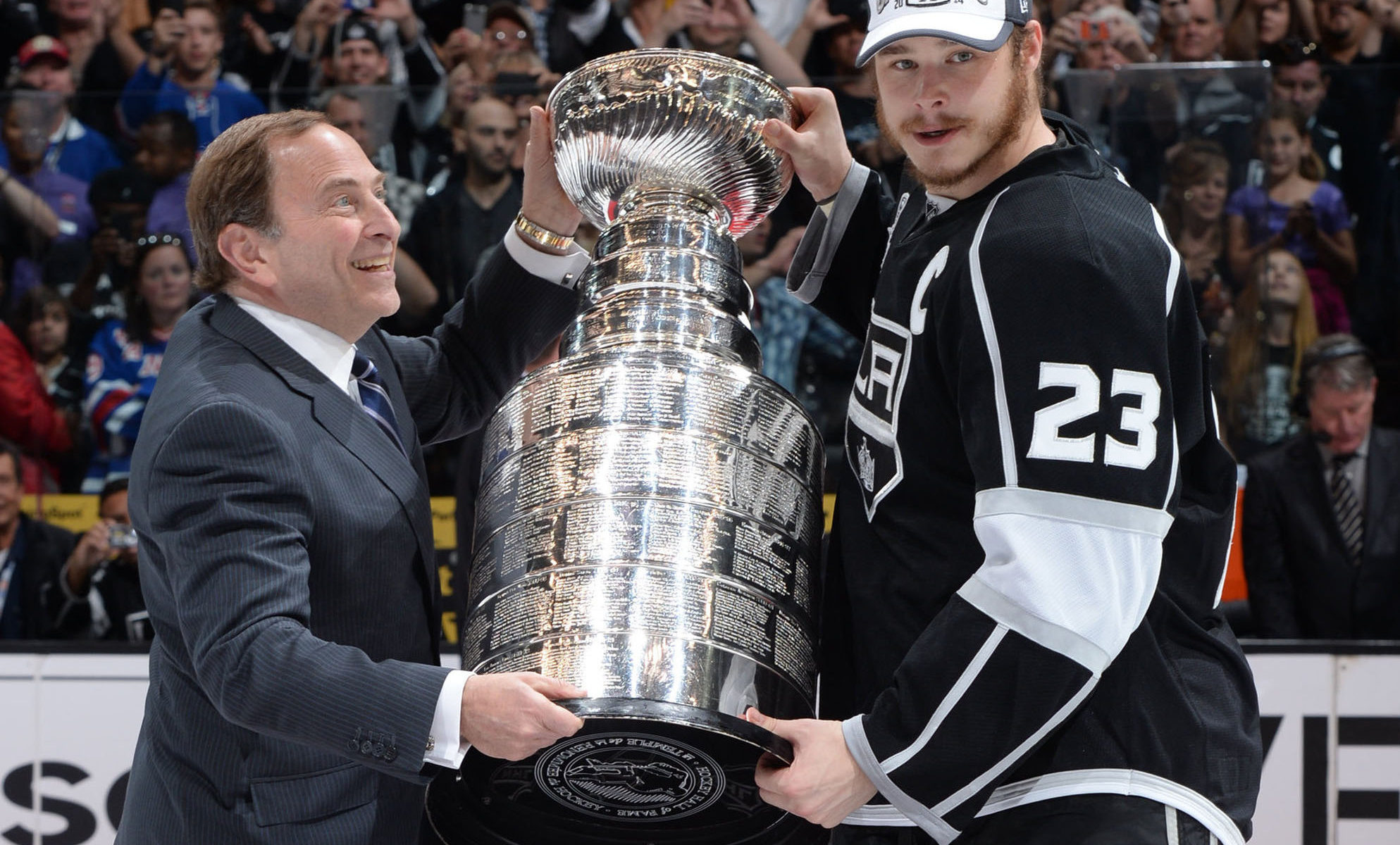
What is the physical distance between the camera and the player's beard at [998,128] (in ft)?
6.86

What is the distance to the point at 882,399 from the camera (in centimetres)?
216

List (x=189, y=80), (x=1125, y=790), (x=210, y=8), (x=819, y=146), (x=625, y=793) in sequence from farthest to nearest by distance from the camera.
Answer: (x=210, y=8) < (x=189, y=80) < (x=819, y=146) < (x=625, y=793) < (x=1125, y=790)

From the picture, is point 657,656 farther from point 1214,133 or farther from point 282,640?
point 1214,133

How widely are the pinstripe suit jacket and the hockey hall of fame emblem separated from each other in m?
0.23

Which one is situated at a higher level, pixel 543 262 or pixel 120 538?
pixel 543 262

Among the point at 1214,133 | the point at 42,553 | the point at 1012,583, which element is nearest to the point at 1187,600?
the point at 1012,583

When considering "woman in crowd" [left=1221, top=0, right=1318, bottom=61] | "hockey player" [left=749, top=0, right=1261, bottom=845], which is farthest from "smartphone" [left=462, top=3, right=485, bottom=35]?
"hockey player" [left=749, top=0, right=1261, bottom=845]

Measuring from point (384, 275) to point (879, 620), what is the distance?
911 millimetres

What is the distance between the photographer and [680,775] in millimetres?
2152

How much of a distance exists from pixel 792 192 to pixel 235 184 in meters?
2.35

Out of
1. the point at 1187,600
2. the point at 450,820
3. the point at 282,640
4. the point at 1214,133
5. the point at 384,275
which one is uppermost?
the point at 1214,133

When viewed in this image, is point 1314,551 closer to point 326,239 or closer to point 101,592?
point 326,239

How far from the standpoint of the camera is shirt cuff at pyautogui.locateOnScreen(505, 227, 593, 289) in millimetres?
2826

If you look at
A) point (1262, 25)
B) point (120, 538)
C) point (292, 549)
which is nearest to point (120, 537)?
point (120, 538)
